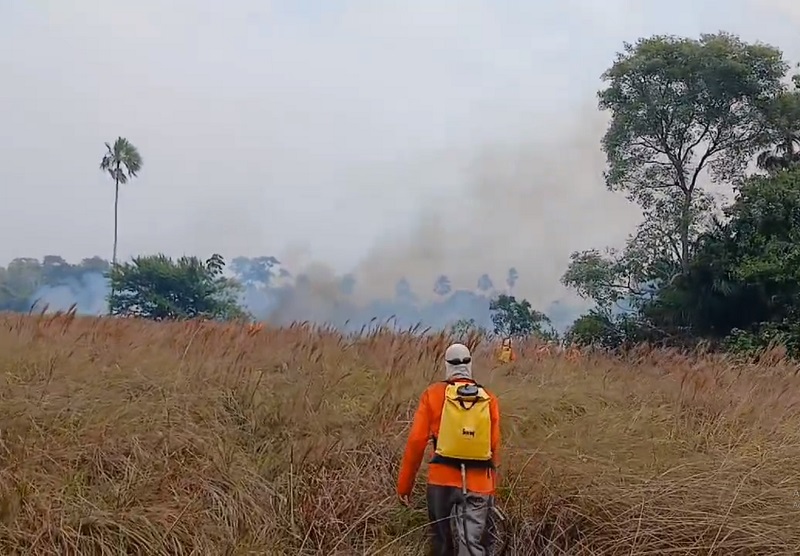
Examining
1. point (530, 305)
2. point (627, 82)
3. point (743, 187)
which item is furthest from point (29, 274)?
point (743, 187)

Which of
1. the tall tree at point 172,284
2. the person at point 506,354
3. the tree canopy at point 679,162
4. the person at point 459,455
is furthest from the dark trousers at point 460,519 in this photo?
the tall tree at point 172,284

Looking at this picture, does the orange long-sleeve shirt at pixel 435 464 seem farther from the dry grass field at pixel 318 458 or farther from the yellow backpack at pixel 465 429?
the dry grass field at pixel 318 458

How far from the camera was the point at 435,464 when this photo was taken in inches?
179

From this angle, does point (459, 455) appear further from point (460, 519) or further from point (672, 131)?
point (672, 131)

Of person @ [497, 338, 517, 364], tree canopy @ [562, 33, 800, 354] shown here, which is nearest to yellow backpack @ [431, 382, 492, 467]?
person @ [497, 338, 517, 364]

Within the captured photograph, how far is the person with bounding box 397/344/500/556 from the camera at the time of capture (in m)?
4.41

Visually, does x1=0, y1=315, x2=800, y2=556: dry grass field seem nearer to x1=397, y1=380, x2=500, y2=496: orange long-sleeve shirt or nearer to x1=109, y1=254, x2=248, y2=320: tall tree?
x1=397, y1=380, x2=500, y2=496: orange long-sleeve shirt

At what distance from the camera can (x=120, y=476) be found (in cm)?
481

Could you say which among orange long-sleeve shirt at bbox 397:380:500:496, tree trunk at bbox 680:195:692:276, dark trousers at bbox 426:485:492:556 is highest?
tree trunk at bbox 680:195:692:276

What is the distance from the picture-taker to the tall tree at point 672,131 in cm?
1927

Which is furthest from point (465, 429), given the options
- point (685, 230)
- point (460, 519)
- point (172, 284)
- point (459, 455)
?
point (172, 284)

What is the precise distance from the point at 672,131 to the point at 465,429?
17943mm

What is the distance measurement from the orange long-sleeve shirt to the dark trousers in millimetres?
51

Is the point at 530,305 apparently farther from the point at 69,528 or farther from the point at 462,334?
the point at 69,528
